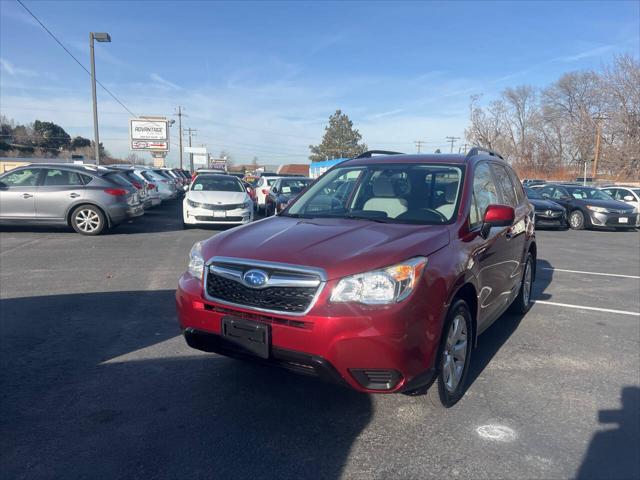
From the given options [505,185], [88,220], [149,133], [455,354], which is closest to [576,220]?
[505,185]

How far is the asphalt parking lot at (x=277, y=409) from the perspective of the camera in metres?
2.77

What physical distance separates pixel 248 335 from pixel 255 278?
0.36 m

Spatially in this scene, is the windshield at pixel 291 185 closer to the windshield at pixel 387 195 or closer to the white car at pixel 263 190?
the white car at pixel 263 190

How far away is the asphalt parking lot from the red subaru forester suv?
404mm

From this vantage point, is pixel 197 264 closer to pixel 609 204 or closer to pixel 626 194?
pixel 609 204

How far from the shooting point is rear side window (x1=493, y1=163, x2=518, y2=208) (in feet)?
16.5

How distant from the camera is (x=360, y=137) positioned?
9188cm

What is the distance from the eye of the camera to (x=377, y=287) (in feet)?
9.38

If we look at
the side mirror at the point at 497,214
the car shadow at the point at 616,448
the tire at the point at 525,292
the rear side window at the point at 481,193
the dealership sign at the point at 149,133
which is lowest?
the car shadow at the point at 616,448

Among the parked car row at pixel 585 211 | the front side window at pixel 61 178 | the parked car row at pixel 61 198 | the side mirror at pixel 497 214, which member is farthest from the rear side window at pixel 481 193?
the parked car row at pixel 585 211

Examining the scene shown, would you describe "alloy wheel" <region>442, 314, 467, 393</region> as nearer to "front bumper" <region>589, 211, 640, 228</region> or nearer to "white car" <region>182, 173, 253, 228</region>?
"white car" <region>182, 173, 253, 228</region>

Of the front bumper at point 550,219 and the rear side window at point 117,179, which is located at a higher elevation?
the rear side window at point 117,179

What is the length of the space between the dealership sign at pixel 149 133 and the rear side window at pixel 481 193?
50.9m

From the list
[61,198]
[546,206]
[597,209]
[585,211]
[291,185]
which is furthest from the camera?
[585,211]
